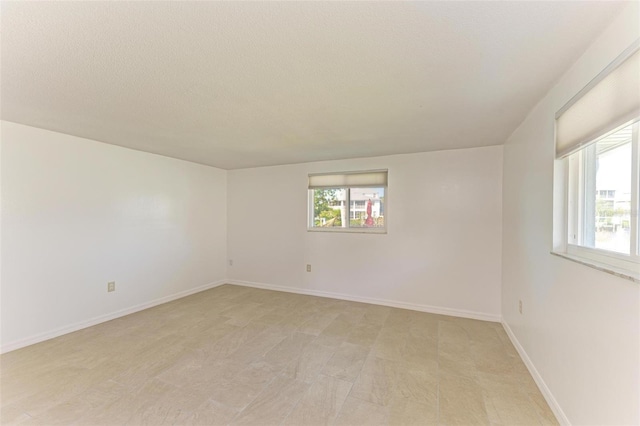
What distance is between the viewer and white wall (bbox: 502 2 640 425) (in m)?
1.14

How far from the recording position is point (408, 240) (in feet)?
12.1

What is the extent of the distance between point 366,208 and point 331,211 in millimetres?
586

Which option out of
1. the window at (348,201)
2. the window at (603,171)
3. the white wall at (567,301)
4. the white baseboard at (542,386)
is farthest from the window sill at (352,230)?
the window at (603,171)

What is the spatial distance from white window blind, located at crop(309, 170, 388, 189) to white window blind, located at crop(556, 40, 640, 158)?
2308mm

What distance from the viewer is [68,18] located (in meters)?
1.17

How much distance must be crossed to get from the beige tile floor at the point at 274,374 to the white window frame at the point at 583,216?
1.09 meters

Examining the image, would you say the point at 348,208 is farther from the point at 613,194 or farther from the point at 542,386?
the point at 613,194

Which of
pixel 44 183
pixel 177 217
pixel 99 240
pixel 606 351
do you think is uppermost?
pixel 44 183

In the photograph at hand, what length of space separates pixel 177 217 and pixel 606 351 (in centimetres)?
461

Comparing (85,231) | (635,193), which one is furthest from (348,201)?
(85,231)

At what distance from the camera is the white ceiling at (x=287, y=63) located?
114 centimetres

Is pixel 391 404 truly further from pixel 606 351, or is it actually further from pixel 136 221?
pixel 136 221

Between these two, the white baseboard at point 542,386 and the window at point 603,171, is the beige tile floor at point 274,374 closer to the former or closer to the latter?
the white baseboard at point 542,386

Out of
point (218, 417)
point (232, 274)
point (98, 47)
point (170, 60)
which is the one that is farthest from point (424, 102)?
point (232, 274)
